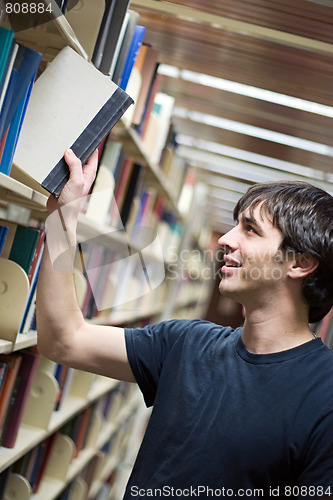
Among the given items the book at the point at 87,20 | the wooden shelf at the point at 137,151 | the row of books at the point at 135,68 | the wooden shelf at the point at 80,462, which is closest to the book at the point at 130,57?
the row of books at the point at 135,68

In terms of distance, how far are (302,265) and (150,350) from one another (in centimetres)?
47

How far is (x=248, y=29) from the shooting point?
2.19m

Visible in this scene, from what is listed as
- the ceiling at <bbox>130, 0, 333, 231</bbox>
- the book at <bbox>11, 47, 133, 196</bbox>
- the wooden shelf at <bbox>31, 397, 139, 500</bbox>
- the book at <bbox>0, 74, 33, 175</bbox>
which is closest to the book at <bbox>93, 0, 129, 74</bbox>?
the book at <bbox>11, 47, 133, 196</bbox>

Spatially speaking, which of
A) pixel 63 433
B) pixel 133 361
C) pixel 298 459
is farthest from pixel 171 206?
pixel 298 459

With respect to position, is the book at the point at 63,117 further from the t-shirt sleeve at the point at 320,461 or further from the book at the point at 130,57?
the t-shirt sleeve at the point at 320,461

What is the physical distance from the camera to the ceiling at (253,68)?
2.10m

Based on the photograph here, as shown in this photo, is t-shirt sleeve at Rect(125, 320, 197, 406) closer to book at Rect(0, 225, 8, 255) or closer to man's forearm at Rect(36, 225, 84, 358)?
man's forearm at Rect(36, 225, 84, 358)

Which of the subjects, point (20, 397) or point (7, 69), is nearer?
point (7, 69)

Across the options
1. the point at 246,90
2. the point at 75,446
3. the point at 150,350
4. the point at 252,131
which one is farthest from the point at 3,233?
the point at 252,131

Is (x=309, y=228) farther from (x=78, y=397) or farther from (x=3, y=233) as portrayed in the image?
(x=78, y=397)

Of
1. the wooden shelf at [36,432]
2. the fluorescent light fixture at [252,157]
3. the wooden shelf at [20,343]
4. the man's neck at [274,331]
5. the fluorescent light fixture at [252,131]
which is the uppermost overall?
the fluorescent light fixture at [252,131]

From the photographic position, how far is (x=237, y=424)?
137 cm

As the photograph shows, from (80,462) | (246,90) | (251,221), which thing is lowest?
(80,462)

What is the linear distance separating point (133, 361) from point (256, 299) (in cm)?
38
